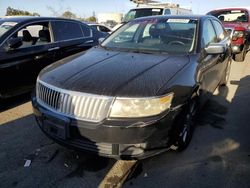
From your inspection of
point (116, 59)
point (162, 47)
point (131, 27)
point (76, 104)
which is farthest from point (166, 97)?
point (131, 27)

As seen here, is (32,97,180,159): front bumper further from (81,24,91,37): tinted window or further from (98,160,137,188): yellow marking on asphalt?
(81,24,91,37): tinted window

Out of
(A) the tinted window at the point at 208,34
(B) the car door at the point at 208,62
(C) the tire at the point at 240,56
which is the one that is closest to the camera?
(B) the car door at the point at 208,62

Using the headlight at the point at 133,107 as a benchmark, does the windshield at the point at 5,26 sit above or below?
Result: above

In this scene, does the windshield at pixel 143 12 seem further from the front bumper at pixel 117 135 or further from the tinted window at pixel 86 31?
the front bumper at pixel 117 135

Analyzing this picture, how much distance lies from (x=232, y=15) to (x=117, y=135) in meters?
8.90

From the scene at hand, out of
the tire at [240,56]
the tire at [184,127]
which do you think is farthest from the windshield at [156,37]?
the tire at [240,56]

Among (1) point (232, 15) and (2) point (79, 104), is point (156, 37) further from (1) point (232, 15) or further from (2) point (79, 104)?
(1) point (232, 15)

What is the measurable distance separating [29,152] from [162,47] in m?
2.15

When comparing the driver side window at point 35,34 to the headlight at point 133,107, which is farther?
the driver side window at point 35,34

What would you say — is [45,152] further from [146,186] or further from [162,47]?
[162,47]

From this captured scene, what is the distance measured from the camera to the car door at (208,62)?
11.2ft

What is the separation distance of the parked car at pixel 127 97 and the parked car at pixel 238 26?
4.94 m

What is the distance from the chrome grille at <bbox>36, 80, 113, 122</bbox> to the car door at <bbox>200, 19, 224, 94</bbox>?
1.52 metres

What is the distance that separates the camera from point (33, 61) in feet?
15.3
